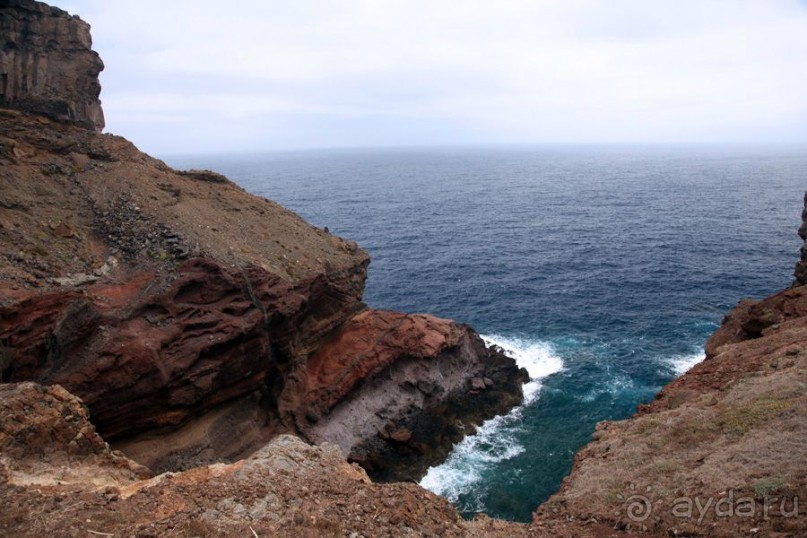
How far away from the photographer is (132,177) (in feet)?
127

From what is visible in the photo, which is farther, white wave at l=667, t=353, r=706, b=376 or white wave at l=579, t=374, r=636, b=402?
white wave at l=667, t=353, r=706, b=376

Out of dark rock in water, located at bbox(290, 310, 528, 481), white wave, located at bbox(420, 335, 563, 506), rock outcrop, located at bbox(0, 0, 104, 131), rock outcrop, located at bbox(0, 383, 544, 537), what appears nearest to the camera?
rock outcrop, located at bbox(0, 383, 544, 537)

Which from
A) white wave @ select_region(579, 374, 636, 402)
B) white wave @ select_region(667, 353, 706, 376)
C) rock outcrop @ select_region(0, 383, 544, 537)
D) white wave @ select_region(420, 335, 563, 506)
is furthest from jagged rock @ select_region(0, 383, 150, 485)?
white wave @ select_region(667, 353, 706, 376)

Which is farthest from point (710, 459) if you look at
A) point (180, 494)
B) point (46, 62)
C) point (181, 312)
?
point (46, 62)

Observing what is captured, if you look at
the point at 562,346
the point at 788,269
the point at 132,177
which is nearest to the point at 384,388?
the point at 562,346

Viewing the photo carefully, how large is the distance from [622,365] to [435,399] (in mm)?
18347

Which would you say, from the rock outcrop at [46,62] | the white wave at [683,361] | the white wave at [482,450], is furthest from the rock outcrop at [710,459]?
the rock outcrop at [46,62]

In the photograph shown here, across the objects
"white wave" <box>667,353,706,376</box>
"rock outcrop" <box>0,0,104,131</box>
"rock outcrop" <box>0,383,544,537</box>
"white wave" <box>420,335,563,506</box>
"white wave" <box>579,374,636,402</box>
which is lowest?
"white wave" <box>420,335,563,506</box>

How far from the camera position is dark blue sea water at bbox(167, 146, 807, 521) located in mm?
40562

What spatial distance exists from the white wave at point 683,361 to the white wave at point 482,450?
9.66 m

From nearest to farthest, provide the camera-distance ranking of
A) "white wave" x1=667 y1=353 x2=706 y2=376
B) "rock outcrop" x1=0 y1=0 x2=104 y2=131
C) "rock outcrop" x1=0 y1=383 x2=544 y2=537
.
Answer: "rock outcrop" x1=0 y1=383 x2=544 y2=537 < "rock outcrop" x1=0 y1=0 x2=104 y2=131 < "white wave" x1=667 y1=353 x2=706 y2=376

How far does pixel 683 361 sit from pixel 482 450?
72.5 ft

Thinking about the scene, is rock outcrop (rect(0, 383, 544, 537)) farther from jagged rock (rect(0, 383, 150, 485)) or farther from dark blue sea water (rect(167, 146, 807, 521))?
dark blue sea water (rect(167, 146, 807, 521))

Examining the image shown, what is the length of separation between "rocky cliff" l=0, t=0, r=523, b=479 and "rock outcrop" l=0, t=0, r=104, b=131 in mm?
107
